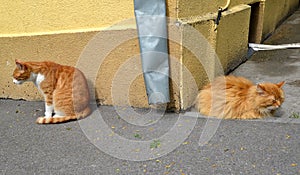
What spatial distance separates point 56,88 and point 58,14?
1154mm

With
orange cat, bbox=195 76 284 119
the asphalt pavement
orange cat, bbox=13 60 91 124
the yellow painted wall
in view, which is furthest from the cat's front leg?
orange cat, bbox=195 76 284 119

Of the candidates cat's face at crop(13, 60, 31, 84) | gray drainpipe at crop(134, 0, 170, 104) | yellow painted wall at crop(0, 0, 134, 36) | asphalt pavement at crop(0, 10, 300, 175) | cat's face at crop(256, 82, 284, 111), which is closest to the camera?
asphalt pavement at crop(0, 10, 300, 175)

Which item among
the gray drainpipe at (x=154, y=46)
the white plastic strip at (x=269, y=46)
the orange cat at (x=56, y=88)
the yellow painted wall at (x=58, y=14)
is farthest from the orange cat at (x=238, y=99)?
the white plastic strip at (x=269, y=46)

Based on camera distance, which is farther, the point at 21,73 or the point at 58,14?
the point at 58,14

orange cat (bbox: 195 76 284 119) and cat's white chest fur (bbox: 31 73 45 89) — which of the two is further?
cat's white chest fur (bbox: 31 73 45 89)

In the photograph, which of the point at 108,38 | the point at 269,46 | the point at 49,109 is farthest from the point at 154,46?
the point at 269,46

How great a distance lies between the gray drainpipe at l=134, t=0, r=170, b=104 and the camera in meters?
3.46

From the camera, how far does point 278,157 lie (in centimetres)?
274

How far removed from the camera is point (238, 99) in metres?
3.50

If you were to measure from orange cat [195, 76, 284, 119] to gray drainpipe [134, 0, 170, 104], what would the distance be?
1.64ft

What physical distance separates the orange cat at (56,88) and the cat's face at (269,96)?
2078 mm

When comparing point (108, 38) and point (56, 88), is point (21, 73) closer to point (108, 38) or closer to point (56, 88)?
point (56, 88)

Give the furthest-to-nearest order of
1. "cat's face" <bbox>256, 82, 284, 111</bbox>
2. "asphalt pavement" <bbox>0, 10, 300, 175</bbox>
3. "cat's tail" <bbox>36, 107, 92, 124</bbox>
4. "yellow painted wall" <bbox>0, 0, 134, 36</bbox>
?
"yellow painted wall" <bbox>0, 0, 134, 36</bbox> < "cat's tail" <bbox>36, 107, 92, 124</bbox> < "cat's face" <bbox>256, 82, 284, 111</bbox> < "asphalt pavement" <bbox>0, 10, 300, 175</bbox>

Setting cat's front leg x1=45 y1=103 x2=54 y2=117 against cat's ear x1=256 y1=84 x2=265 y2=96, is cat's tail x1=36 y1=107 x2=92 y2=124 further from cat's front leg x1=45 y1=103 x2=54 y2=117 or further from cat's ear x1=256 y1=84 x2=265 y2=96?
cat's ear x1=256 y1=84 x2=265 y2=96
